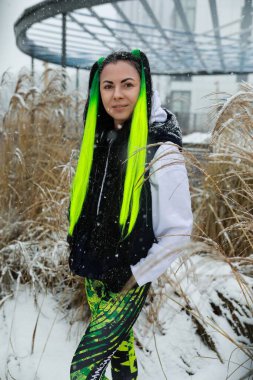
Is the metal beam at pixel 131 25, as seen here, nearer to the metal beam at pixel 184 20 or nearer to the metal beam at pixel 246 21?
the metal beam at pixel 184 20

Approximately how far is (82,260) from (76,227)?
0.15 metres

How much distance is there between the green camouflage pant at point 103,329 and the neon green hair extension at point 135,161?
0.28 meters

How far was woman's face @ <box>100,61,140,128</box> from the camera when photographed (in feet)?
4.43

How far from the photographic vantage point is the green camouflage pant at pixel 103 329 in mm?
1310

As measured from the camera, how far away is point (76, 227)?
148cm

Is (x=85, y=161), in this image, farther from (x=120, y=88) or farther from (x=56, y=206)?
(x=56, y=206)

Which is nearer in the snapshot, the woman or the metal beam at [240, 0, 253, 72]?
the woman

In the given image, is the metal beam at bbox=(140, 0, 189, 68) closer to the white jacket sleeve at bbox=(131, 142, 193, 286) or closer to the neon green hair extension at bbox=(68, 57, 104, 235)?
the neon green hair extension at bbox=(68, 57, 104, 235)

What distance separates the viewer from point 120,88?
1354 mm

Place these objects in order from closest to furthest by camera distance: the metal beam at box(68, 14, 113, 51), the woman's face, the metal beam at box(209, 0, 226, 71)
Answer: the woman's face
the metal beam at box(209, 0, 226, 71)
the metal beam at box(68, 14, 113, 51)

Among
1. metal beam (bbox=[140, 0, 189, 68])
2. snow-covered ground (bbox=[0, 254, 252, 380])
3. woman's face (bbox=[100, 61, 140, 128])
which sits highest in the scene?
metal beam (bbox=[140, 0, 189, 68])

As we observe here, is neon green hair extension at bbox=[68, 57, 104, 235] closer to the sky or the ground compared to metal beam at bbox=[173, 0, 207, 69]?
closer to the ground

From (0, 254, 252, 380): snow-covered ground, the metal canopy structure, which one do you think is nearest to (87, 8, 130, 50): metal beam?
the metal canopy structure

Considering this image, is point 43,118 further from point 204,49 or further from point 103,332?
point 204,49
